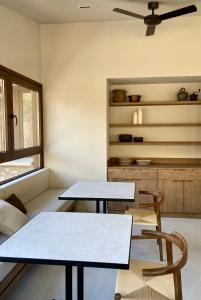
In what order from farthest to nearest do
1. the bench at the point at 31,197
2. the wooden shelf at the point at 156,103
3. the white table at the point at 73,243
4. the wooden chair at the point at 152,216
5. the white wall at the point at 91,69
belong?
the wooden shelf at the point at 156,103
the white wall at the point at 91,69
the wooden chair at the point at 152,216
the bench at the point at 31,197
the white table at the point at 73,243

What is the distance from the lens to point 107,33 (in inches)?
183

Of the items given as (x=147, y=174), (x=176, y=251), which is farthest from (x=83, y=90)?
(x=176, y=251)

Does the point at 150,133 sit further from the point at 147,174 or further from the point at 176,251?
the point at 176,251

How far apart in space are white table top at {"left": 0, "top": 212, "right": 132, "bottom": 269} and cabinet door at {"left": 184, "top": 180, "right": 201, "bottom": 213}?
2.57 metres

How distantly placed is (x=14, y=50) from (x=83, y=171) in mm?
2164

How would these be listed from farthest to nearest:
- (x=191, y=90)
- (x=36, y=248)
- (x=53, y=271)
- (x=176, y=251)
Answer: (x=191, y=90) < (x=176, y=251) < (x=53, y=271) < (x=36, y=248)

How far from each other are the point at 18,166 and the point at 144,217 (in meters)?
2.01

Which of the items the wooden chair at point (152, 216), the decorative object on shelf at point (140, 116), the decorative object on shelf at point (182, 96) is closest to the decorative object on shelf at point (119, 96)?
the decorative object on shelf at point (140, 116)

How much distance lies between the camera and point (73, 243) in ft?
5.71

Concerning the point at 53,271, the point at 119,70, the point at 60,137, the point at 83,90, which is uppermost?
the point at 119,70

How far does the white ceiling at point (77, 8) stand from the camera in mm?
3799

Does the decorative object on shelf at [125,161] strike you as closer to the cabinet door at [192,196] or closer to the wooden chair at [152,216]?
the cabinet door at [192,196]

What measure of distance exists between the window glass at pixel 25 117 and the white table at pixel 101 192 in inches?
48.4

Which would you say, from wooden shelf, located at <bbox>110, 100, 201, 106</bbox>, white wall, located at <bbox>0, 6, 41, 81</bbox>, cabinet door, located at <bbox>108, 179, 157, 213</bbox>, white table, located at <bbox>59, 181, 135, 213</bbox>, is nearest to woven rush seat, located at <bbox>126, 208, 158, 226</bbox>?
white table, located at <bbox>59, 181, 135, 213</bbox>
